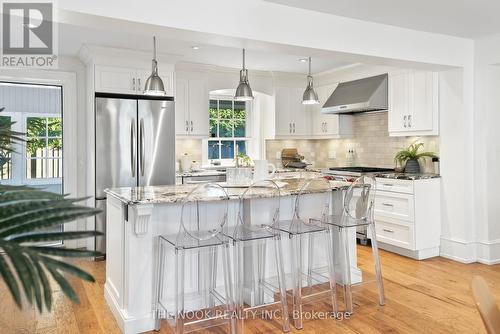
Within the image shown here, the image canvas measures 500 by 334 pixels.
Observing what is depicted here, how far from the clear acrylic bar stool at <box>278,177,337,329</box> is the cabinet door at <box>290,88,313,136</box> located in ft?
9.87

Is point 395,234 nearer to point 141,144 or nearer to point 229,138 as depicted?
point 229,138

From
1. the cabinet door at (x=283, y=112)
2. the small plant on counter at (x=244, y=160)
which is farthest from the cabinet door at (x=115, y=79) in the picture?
the cabinet door at (x=283, y=112)

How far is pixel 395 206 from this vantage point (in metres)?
4.57

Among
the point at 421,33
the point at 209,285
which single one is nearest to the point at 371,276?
the point at 209,285

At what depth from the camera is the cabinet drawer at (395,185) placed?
14.4 ft

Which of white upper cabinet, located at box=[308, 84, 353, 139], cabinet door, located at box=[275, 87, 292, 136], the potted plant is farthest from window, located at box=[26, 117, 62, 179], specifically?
the potted plant

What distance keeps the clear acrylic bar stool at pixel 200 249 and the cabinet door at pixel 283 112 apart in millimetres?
3462

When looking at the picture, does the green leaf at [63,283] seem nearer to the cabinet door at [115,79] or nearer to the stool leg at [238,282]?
the stool leg at [238,282]

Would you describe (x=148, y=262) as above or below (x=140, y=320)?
above

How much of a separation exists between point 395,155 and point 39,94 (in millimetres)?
6443

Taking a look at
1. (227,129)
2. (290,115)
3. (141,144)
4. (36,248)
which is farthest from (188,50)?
Result: (36,248)

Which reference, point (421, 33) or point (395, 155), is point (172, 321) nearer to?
point (421, 33)

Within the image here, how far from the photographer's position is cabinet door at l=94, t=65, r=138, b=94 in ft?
14.7

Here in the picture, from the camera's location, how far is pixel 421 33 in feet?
12.7
